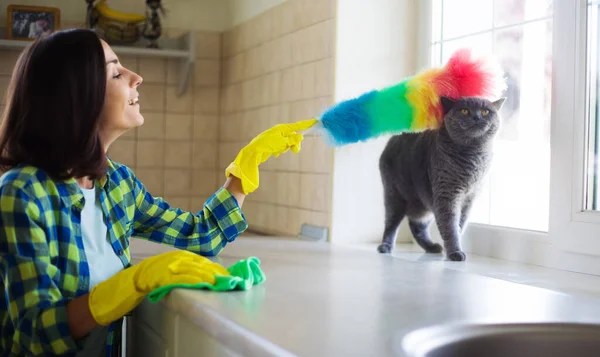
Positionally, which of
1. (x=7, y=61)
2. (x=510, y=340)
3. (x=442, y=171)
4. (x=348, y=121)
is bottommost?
(x=510, y=340)

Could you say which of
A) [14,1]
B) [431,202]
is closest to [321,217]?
[431,202]

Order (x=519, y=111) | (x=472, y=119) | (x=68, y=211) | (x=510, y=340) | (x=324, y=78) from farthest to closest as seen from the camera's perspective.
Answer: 1. (x=324, y=78)
2. (x=519, y=111)
3. (x=472, y=119)
4. (x=68, y=211)
5. (x=510, y=340)

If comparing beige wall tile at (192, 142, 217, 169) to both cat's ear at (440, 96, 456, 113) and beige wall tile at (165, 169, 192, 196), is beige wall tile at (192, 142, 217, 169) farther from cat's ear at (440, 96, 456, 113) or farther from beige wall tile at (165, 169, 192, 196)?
cat's ear at (440, 96, 456, 113)

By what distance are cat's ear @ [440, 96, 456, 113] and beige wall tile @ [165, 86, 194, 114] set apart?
1.42 meters

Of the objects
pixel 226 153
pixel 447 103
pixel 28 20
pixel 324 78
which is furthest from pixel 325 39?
pixel 28 20

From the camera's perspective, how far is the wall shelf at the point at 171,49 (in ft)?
8.59

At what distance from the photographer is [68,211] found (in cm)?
121

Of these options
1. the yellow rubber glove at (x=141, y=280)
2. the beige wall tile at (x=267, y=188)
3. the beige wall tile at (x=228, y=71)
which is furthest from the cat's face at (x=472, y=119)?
the beige wall tile at (x=228, y=71)

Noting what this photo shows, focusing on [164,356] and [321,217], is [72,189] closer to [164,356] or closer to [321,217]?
[164,356]

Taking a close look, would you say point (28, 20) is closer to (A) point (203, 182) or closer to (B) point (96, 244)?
(A) point (203, 182)

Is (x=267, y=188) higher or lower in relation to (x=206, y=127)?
lower

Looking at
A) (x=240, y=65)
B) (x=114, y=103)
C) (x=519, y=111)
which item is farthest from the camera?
(x=240, y=65)

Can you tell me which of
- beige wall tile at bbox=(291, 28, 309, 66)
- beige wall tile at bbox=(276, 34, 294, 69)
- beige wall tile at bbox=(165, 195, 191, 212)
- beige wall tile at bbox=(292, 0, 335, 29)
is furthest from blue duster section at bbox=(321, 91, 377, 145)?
beige wall tile at bbox=(165, 195, 191, 212)

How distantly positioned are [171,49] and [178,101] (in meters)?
0.20
